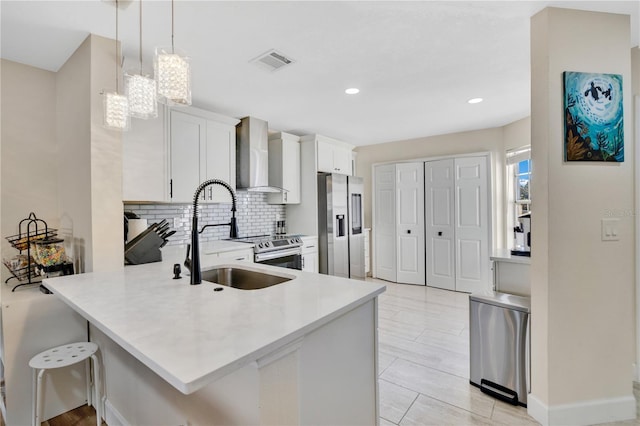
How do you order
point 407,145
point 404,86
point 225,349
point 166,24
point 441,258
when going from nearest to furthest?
1. point 225,349
2. point 166,24
3. point 404,86
4. point 441,258
5. point 407,145

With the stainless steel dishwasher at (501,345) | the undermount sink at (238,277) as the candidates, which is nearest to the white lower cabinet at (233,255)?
the undermount sink at (238,277)

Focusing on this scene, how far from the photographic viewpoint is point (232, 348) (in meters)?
0.83

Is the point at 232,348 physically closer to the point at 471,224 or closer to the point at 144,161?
the point at 144,161

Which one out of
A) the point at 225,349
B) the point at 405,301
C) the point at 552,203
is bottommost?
the point at 405,301

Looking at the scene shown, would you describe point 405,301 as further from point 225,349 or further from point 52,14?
point 52,14

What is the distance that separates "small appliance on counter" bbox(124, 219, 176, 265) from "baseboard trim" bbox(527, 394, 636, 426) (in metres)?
2.79

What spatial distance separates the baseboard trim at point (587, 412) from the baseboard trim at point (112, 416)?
7.84ft

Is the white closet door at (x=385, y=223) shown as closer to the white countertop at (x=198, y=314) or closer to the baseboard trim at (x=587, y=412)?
the baseboard trim at (x=587, y=412)

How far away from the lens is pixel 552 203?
5.80 ft

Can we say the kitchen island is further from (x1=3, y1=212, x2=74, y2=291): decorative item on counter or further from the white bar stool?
(x1=3, y1=212, x2=74, y2=291): decorative item on counter

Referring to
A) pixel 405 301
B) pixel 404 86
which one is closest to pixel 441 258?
pixel 405 301

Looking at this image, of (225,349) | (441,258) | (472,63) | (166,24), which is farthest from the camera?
(441,258)

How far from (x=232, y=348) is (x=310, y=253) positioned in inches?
137

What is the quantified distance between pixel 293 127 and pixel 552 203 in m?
3.32
